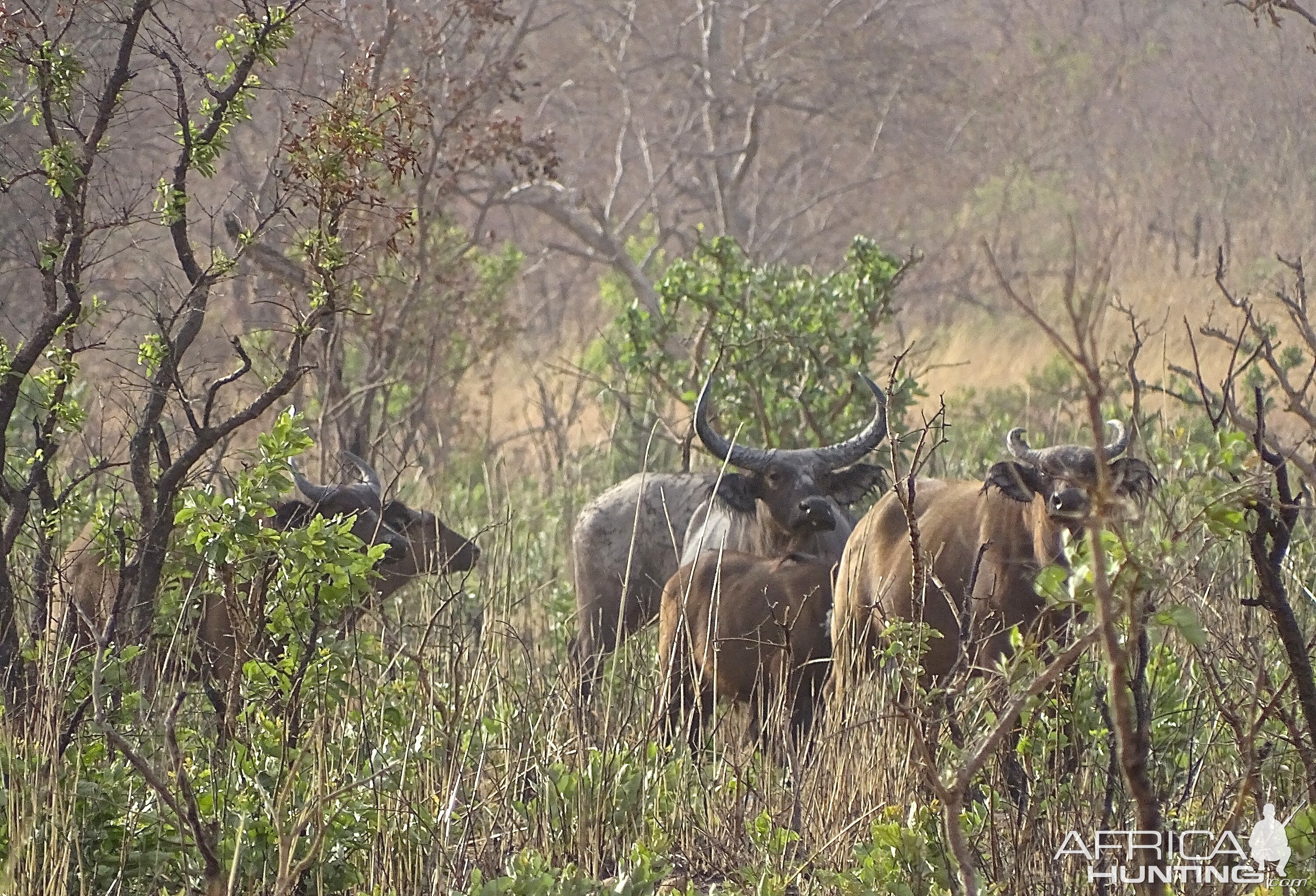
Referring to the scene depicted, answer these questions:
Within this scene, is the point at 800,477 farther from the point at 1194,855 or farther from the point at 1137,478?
the point at 1194,855

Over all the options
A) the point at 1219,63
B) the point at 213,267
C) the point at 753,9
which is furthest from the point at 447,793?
the point at 1219,63

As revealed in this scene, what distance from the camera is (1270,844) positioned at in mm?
3268

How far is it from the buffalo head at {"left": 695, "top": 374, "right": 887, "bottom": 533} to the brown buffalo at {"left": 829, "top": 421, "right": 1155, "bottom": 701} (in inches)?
27.9

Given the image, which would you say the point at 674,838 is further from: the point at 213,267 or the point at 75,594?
the point at 75,594

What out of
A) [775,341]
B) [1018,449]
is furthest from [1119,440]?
[775,341]

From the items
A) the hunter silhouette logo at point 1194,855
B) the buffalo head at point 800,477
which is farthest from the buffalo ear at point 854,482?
the hunter silhouette logo at point 1194,855

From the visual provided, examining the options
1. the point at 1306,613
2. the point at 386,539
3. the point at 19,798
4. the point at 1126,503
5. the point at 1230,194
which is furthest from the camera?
the point at 1230,194

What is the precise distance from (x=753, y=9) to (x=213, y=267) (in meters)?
13.6

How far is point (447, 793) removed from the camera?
394cm

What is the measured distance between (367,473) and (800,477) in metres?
1.92

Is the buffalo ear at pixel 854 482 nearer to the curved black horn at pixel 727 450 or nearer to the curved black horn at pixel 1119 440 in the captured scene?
the curved black horn at pixel 727 450

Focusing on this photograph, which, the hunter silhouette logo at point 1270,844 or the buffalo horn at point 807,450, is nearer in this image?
the hunter silhouette logo at point 1270,844

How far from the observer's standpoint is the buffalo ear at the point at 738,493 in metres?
7.46

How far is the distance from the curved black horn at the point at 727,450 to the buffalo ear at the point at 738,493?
0.06 meters
